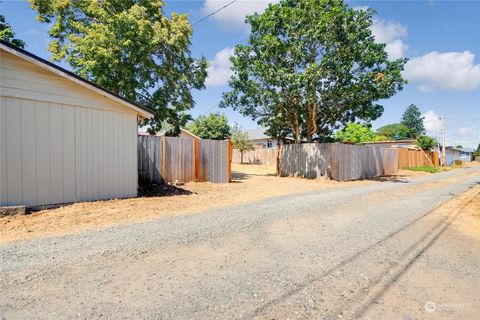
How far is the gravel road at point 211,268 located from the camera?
288 centimetres

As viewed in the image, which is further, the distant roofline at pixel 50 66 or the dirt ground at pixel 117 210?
the distant roofline at pixel 50 66

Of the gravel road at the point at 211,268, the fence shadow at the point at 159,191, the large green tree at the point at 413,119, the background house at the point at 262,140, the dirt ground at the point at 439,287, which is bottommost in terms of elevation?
the dirt ground at the point at 439,287

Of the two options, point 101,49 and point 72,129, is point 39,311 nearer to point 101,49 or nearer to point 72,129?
point 72,129

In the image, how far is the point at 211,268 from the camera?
3838 millimetres

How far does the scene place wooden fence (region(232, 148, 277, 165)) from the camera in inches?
1443

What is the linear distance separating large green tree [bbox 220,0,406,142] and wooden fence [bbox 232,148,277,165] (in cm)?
1858

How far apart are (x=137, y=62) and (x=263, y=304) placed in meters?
15.0

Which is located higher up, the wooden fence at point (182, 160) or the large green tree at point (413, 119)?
the large green tree at point (413, 119)

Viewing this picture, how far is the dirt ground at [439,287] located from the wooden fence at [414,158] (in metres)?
24.8

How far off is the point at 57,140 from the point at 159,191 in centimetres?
392

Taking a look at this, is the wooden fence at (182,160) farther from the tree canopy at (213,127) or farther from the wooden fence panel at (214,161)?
the tree canopy at (213,127)

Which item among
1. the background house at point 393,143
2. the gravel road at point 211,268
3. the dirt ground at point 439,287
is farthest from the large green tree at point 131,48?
the background house at point 393,143

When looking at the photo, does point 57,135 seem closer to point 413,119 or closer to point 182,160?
point 182,160

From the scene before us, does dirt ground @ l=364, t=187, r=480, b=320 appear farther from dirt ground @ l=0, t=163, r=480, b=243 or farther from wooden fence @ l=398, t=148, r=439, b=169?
wooden fence @ l=398, t=148, r=439, b=169
